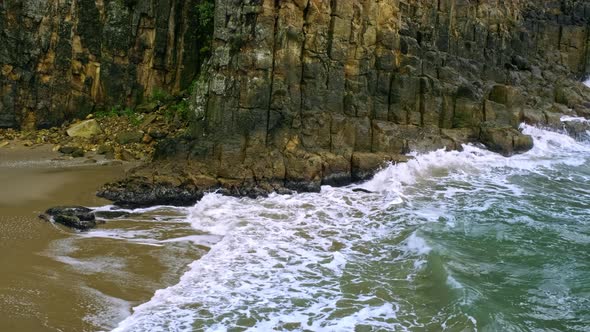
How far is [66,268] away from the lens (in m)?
9.34

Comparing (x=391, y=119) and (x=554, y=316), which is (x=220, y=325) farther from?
(x=391, y=119)

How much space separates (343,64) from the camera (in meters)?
16.1

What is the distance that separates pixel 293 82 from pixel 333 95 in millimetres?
1343

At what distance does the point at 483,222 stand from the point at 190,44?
1223 centimetres

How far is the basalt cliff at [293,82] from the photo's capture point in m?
14.6

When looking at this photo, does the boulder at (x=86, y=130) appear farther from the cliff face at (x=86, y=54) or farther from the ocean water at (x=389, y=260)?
the ocean water at (x=389, y=260)

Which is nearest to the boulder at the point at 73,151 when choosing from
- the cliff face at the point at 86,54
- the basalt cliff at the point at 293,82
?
the cliff face at the point at 86,54

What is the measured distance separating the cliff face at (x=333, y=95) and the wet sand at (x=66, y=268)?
3.06 metres

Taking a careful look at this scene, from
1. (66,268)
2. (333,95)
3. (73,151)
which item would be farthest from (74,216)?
(333,95)

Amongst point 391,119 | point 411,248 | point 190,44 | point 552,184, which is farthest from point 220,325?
point 190,44

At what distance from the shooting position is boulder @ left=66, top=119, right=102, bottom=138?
747 inches

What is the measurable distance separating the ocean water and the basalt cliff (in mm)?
1246

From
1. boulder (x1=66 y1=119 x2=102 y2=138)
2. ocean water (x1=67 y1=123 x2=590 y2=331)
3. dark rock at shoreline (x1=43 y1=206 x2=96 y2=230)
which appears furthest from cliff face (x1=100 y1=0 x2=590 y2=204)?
boulder (x1=66 y1=119 x2=102 y2=138)

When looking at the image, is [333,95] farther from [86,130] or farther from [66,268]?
[66,268]
